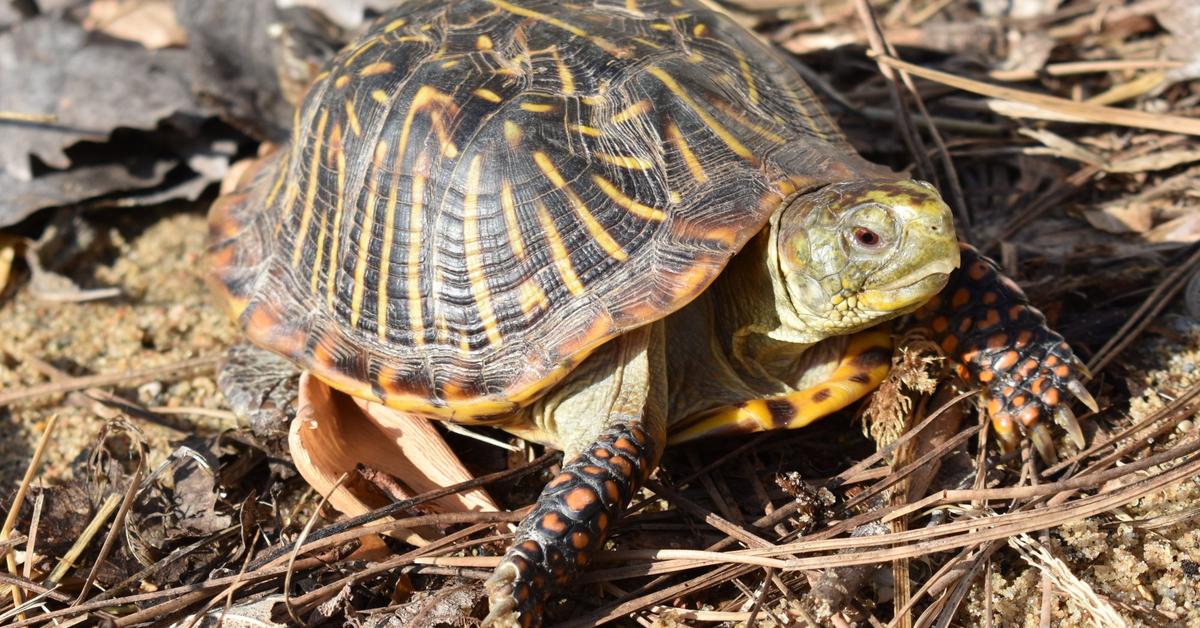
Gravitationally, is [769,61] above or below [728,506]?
above

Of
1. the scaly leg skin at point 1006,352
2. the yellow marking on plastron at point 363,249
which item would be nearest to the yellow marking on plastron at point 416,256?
the yellow marking on plastron at point 363,249

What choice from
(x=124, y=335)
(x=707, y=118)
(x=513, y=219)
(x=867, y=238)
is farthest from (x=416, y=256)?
(x=124, y=335)

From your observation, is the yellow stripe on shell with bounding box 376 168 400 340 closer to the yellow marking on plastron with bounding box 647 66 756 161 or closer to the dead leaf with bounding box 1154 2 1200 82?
the yellow marking on plastron with bounding box 647 66 756 161

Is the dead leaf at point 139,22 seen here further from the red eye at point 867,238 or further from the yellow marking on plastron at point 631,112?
the red eye at point 867,238

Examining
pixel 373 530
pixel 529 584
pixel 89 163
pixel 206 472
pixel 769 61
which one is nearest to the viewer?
pixel 529 584

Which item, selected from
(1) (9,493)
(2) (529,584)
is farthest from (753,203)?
(1) (9,493)

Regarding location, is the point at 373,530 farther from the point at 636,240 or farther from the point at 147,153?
the point at 147,153
